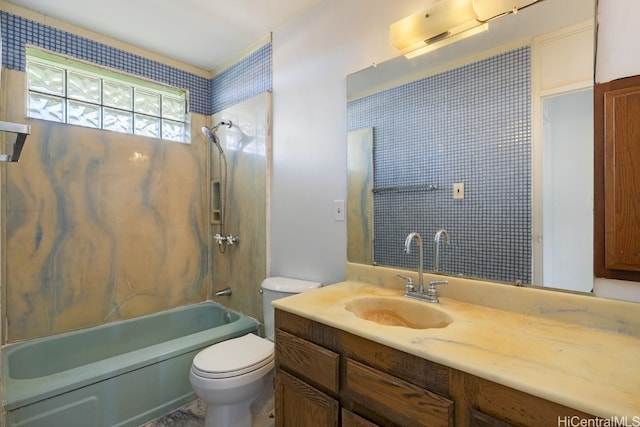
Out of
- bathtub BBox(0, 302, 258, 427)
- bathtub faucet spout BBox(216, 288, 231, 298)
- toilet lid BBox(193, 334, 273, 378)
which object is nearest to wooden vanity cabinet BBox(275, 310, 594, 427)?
toilet lid BBox(193, 334, 273, 378)

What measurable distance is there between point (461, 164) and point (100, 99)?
260 cm

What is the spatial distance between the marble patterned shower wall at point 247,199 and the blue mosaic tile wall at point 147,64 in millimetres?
186

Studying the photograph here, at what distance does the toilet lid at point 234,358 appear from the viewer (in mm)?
1452

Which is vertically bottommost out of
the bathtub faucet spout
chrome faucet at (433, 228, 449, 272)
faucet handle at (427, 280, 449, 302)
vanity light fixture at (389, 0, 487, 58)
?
the bathtub faucet spout

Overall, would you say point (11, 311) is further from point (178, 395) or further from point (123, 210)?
point (178, 395)

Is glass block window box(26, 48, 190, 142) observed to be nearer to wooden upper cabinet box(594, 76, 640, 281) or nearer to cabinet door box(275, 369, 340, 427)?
cabinet door box(275, 369, 340, 427)

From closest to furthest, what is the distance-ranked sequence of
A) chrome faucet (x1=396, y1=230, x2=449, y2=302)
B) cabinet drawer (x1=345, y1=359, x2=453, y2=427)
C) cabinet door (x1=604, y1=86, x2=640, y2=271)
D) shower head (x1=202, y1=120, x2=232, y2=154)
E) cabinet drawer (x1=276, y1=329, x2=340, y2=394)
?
1. cabinet drawer (x1=345, y1=359, x2=453, y2=427)
2. cabinet door (x1=604, y1=86, x2=640, y2=271)
3. cabinet drawer (x1=276, y1=329, x2=340, y2=394)
4. chrome faucet (x1=396, y1=230, x2=449, y2=302)
5. shower head (x1=202, y1=120, x2=232, y2=154)

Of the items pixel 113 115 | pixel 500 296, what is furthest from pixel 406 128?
pixel 113 115

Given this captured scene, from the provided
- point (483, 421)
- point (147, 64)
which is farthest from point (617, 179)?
point (147, 64)

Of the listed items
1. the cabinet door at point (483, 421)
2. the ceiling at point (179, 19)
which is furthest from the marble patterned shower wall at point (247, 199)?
the cabinet door at point (483, 421)

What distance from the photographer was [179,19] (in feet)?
6.52

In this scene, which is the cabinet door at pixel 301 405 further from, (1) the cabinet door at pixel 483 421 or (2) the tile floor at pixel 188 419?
(2) the tile floor at pixel 188 419

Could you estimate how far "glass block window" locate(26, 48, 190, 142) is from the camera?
2014 mm

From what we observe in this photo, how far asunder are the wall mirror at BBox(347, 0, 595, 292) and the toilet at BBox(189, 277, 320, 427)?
81 centimetres
